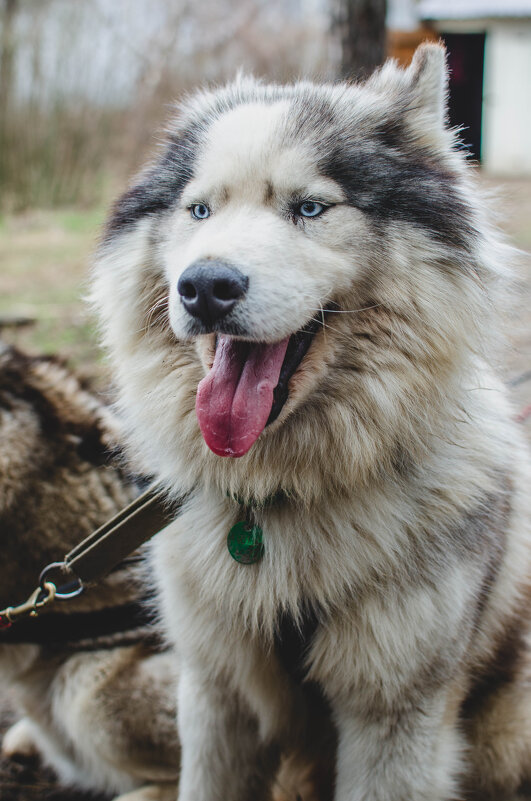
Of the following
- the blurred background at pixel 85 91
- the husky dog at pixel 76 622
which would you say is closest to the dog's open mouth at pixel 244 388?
the husky dog at pixel 76 622

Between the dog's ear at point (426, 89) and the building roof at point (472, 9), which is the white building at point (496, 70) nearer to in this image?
the building roof at point (472, 9)

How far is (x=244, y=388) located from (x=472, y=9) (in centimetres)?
1993

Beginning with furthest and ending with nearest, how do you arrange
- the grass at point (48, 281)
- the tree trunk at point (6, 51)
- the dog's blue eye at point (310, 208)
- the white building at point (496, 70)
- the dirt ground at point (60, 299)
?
the white building at point (496, 70)
the tree trunk at point (6, 51)
the grass at point (48, 281)
the dirt ground at point (60, 299)
the dog's blue eye at point (310, 208)

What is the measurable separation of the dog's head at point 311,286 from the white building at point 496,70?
17.9 m

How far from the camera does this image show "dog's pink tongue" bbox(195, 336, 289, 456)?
5.75 feet

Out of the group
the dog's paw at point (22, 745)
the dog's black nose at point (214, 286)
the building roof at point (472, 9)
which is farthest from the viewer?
the building roof at point (472, 9)

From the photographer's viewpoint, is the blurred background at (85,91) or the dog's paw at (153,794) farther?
the blurred background at (85,91)

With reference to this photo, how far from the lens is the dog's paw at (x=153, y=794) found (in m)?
2.49

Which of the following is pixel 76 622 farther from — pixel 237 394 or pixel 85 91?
pixel 85 91

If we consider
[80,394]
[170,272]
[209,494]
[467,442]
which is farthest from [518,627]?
[80,394]

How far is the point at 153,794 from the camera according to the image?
2.51 m

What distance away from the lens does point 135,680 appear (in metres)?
2.47

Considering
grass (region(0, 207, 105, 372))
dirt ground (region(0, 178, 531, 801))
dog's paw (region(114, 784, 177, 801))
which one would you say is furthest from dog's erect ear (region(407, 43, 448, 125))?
dog's paw (region(114, 784, 177, 801))

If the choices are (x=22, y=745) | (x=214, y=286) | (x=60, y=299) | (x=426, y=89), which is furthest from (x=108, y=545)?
(x=60, y=299)
